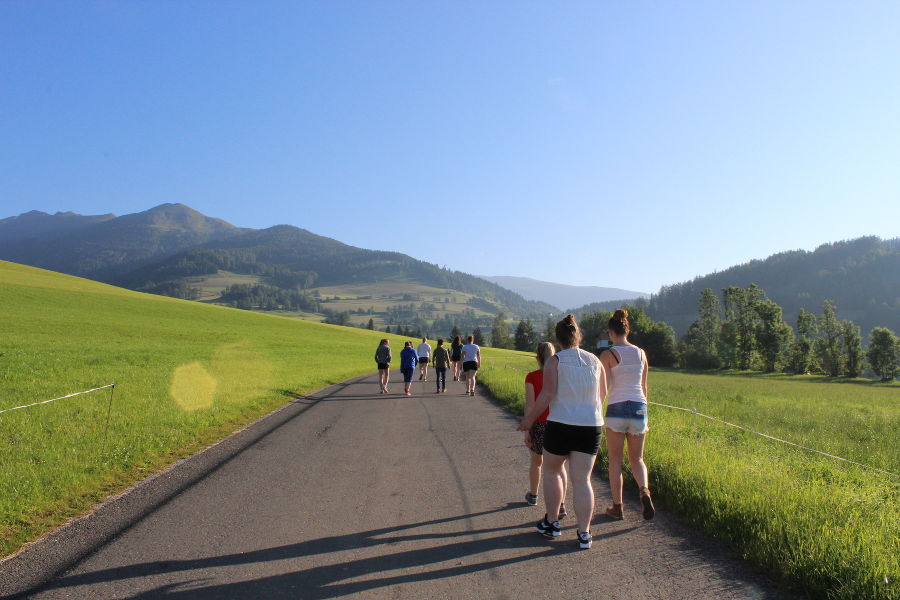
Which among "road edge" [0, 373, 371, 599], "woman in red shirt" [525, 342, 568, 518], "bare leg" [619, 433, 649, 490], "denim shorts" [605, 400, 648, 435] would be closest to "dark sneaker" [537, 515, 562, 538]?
"woman in red shirt" [525, 342, 568, 518]

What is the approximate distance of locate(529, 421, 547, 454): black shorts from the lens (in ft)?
18.6

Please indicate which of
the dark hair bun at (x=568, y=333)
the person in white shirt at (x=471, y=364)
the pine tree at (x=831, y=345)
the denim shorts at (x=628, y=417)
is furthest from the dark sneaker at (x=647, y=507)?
the pine tree at (x=831, y=345)

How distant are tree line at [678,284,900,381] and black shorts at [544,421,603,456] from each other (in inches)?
3010

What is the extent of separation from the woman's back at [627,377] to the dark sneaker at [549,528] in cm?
138

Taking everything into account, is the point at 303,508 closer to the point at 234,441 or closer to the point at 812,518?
the point at 234,441

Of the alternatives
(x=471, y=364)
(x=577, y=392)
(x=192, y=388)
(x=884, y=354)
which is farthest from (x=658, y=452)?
(x=884, y=354)

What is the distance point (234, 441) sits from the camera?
943 centimetres

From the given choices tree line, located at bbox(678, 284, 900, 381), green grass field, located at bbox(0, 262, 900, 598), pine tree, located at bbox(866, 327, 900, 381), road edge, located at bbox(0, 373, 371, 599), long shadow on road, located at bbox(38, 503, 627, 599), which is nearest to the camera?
long shadow on road, located at bbox(38, 503, 627, 599)

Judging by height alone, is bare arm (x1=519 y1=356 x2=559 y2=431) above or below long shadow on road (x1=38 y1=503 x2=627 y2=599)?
above

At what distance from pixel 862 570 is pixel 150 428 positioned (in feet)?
34.4

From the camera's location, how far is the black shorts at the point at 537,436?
5.68 metres

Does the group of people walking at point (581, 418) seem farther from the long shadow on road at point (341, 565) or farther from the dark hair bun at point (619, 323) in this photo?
the long shadow on road at point (341, 565)

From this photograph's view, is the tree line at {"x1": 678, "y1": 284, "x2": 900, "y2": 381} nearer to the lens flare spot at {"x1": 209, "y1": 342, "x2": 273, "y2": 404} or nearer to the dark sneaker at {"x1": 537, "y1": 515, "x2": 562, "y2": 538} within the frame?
the lens flare spot at {"x1": 209, "y1": 342, "x2": 273, "y2": 404}

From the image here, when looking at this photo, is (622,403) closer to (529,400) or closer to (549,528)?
(529,400)
